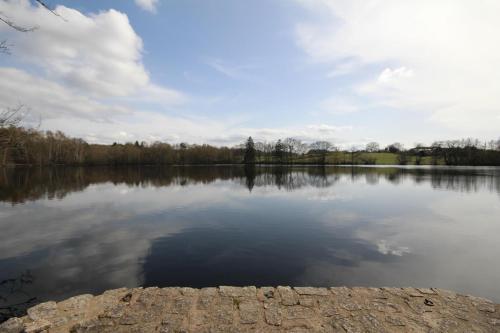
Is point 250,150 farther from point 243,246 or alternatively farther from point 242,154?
point 243,246

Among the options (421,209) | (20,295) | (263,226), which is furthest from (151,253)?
(421,209)

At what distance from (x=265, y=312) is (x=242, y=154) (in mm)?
125091

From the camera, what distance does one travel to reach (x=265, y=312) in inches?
224

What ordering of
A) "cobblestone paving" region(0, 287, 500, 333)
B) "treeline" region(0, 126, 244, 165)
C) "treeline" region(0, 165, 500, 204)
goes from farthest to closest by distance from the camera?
"treeline" region(0, 126, 244, 165) < "treeline" region(0, 165, 500, 204) < "cobblestone paving" region(0, 287, 500, 333)

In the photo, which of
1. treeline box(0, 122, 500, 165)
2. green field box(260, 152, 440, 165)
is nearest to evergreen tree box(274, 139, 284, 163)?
treeline box(0, 122, 500, 165)

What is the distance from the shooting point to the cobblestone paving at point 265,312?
513cm

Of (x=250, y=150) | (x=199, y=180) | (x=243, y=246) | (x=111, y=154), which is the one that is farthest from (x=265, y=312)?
(x=111, y=154)

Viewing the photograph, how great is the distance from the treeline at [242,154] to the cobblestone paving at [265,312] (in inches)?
3907

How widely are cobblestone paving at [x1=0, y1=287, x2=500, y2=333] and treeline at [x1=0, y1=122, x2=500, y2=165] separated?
99245 millimetres

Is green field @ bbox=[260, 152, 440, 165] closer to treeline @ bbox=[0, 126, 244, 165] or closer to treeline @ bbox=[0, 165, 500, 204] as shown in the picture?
treeline @ bbox=[0, 126, 244, 165]

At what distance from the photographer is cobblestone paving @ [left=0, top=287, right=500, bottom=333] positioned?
5.13 m

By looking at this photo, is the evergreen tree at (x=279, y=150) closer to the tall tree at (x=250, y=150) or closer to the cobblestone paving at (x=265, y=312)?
the tall tree at (x=250, y=150)

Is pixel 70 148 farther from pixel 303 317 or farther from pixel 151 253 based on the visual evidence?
pixel 303 317

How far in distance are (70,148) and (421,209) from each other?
120 m
